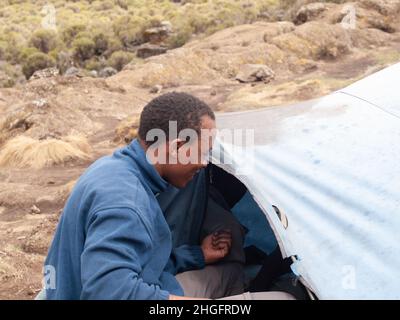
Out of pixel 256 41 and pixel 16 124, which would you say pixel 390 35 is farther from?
pixel 16 124

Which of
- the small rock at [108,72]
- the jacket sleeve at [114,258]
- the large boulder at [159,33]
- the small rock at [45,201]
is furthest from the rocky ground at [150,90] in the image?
the large boulder at [159,33]

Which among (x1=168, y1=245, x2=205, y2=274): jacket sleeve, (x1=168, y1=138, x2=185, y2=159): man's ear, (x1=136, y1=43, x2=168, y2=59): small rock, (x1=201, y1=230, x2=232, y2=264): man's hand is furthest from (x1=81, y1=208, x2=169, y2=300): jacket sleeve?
(x1=136, y1=43, x2=168, y2=59): small rock

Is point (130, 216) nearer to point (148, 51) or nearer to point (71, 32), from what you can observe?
point (148, 51)

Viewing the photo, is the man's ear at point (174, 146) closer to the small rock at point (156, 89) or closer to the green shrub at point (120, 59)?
the small rock at point (156, 89)

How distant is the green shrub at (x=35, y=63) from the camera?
18.5 meters

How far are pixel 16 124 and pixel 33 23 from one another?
19.4 m

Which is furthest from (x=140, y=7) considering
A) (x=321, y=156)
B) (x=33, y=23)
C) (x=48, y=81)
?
(x=321, y=156)

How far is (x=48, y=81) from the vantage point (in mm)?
11875

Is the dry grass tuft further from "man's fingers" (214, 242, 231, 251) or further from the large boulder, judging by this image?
the large boulder

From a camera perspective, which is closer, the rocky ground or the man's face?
the man's face

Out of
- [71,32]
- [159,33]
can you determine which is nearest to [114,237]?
[159,33]

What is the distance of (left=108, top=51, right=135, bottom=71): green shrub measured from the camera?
18141 millimetres

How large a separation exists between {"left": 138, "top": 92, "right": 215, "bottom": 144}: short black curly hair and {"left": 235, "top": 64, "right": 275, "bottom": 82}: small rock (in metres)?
10.9
